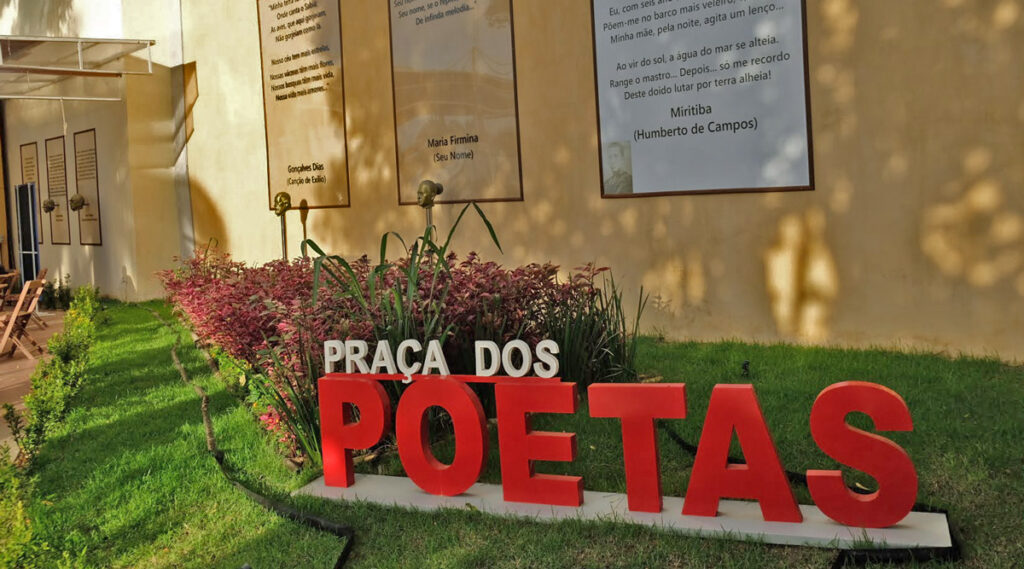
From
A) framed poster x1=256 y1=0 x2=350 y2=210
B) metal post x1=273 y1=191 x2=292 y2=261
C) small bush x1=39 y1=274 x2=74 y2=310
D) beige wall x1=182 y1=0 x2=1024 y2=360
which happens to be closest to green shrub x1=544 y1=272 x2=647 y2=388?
beige wall x1=182 y1=0 x2=1024 y2=360

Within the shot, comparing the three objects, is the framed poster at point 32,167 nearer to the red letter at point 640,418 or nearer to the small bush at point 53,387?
Result: the small bush at point 53,387

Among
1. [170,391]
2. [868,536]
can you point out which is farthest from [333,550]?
[170,391]

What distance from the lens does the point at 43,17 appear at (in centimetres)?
1622

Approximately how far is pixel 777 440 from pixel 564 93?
14.5 ft

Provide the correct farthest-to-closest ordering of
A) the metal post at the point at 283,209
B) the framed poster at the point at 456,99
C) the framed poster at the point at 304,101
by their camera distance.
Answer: the metal post at the point at 283,209 < the framed poster at the point at 304,101 < the framed poster at the point at 456,99

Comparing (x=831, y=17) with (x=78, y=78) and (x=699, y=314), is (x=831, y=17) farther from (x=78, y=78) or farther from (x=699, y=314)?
(x=78, y=78)

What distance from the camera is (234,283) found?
7715mm

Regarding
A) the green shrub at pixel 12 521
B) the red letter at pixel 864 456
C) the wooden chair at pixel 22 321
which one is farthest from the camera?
the wooden chair at pixel 22 321

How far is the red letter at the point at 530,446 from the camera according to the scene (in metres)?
3.69

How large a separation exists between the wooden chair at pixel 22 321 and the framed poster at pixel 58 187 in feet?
19.0

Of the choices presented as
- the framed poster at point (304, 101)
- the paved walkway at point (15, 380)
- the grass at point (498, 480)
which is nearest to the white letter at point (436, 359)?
the grass at point (498, 480)

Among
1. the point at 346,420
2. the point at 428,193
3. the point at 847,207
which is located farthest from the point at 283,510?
the point at 428,193

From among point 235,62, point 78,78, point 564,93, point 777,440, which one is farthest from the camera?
point 78,78

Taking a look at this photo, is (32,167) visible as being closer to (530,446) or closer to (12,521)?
(12,521)
